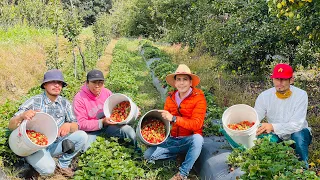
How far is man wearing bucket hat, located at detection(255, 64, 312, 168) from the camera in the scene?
3826 mm

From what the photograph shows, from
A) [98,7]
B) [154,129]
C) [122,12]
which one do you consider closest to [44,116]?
[154,129]

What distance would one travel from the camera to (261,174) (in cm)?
278

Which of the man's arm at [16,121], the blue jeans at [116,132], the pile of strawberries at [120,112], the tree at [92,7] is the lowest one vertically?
the tree at [92,7]

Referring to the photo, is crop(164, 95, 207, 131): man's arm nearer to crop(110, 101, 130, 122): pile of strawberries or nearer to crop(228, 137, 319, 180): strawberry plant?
crop(110, 101, 130, 122): pile of strawberries

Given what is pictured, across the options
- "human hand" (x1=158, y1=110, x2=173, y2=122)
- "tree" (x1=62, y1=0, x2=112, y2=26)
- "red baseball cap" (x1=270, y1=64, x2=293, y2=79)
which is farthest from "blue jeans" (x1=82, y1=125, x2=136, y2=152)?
"tree" (x1=62, y1=0, x2=112, y2=26)

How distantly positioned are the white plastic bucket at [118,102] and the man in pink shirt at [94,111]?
0.14 metres

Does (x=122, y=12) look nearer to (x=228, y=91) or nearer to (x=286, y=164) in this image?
(x=228, y=91)

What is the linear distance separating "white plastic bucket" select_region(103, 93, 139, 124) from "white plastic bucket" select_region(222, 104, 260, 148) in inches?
43.2

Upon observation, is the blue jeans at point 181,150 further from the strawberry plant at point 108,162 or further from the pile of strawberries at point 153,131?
the strawberry plant at point 108,162

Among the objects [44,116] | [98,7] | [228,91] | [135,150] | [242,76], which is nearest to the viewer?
[44,116]

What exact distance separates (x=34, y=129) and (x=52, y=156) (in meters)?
0.41

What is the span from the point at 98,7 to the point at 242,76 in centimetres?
4468

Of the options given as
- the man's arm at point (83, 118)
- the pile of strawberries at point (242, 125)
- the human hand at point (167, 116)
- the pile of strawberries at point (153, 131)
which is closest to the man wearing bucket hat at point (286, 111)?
the pile of strawberries at point (242, 125)

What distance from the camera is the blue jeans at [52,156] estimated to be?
156 inches
